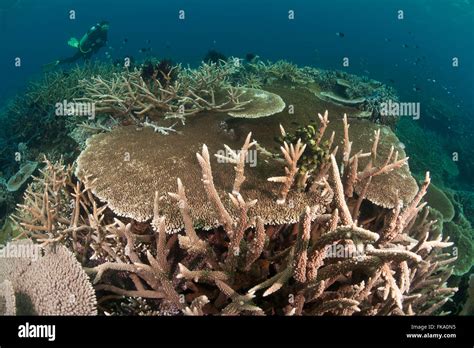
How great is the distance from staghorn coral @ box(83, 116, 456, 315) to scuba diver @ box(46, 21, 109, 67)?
35.3 ft

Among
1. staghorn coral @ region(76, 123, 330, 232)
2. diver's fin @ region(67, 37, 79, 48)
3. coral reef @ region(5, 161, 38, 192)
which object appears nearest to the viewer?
staghorn coral @ region(76, 123, 330, 232)

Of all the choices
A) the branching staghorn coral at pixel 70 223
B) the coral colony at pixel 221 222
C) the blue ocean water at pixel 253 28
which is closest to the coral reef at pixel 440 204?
the coral colony at pixel 221 222

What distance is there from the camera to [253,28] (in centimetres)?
6412

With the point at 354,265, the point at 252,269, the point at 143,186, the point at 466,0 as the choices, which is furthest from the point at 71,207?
the point at 466,0

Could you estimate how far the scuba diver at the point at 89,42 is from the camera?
11648 millimetres

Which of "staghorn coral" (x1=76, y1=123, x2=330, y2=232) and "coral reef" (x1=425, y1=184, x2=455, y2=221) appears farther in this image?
"coral reef" (x1=425, y1=184, x2=455, y2=221)

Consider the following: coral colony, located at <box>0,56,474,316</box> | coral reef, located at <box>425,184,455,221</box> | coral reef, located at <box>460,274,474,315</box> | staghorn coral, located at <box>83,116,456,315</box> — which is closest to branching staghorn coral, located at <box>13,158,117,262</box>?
coral colony, located at <box>0,56,474,316</box>

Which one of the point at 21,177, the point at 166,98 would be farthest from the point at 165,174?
the point at 21,177

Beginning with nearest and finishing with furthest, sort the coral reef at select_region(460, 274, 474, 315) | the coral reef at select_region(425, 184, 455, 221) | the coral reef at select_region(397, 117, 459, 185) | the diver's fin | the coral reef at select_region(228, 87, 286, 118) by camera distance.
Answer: the coral reef at select_region(460, 274, 474, 315), the coral reef at select_region(228, 87, 286, 118), the coral reef at select_region(425, 184, 455, 221), the coral reef at select_region(397, 117, 459, 185), the diver's fin

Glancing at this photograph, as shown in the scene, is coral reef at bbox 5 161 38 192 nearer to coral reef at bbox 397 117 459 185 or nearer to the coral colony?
the coral colony

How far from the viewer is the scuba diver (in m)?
11.6

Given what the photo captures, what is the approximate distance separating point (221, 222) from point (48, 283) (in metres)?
1.48

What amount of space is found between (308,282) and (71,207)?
286 cm
